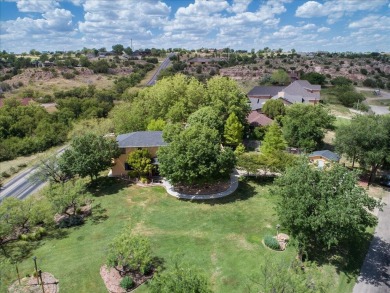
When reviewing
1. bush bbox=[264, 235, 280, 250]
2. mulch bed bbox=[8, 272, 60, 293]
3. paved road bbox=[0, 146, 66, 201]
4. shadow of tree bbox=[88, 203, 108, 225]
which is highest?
bush bbox=[264, 235, 280, 250]

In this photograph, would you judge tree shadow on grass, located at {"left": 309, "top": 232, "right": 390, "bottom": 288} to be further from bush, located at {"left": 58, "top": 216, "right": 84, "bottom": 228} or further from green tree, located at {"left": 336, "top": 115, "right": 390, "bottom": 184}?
bush, located at {"left": 58, "top": 216, "right": 84, "bottom": 228}

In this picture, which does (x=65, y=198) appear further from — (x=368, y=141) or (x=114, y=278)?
(x=368, y=141)

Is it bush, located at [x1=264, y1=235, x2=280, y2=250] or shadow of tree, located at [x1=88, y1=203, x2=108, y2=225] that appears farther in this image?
shadow of tree, located at [x1=88, y1=203, x2=108, y2=225]

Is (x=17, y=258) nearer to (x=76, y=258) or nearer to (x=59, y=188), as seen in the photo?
(x=76, y=258)

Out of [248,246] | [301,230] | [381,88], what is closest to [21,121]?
[248,246]

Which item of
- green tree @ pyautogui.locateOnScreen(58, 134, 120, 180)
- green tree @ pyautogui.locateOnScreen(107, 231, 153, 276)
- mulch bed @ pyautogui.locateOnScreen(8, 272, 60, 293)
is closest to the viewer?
mulch bed @ pyautogui.locateOnScreen(8, 272, 60, 293)

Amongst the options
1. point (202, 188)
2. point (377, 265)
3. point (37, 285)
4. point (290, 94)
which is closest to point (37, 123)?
point (202, 188)

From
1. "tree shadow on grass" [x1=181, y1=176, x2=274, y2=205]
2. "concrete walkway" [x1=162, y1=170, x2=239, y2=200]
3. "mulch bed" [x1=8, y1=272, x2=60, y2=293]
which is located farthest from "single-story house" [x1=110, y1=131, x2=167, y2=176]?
"mulch bed" [x1=8, y1=272, x2=60, y2=293]
